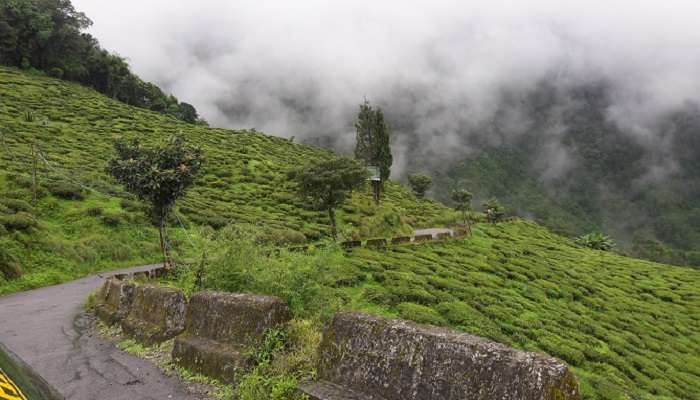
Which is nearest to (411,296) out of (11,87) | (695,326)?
(695,326)

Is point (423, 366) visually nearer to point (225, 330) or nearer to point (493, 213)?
point (225, 330)

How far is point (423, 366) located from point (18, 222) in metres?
26.1

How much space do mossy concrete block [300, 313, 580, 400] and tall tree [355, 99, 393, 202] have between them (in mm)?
49280

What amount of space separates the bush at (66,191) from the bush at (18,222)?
709 cm

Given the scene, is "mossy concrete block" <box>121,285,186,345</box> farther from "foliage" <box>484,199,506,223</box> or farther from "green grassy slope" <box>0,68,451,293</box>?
"foliage" <box>484,199,506,223</box>

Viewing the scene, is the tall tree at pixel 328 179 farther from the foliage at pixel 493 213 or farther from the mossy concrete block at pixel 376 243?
the foliage at pixel 493 213

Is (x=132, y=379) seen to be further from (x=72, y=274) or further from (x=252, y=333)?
(x=72, y=274)

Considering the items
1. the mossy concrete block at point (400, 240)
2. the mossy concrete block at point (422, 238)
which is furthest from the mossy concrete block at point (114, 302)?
the mossy concrete block at point (422, 238)

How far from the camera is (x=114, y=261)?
1027 inches

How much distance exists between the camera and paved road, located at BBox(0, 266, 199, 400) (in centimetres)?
734

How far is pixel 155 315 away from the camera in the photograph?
928cm

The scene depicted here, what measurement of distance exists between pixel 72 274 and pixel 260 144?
206 ft

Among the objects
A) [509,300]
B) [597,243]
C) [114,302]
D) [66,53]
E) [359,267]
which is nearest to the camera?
[114,302]

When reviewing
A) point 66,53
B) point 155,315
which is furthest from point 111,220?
point 66,53
